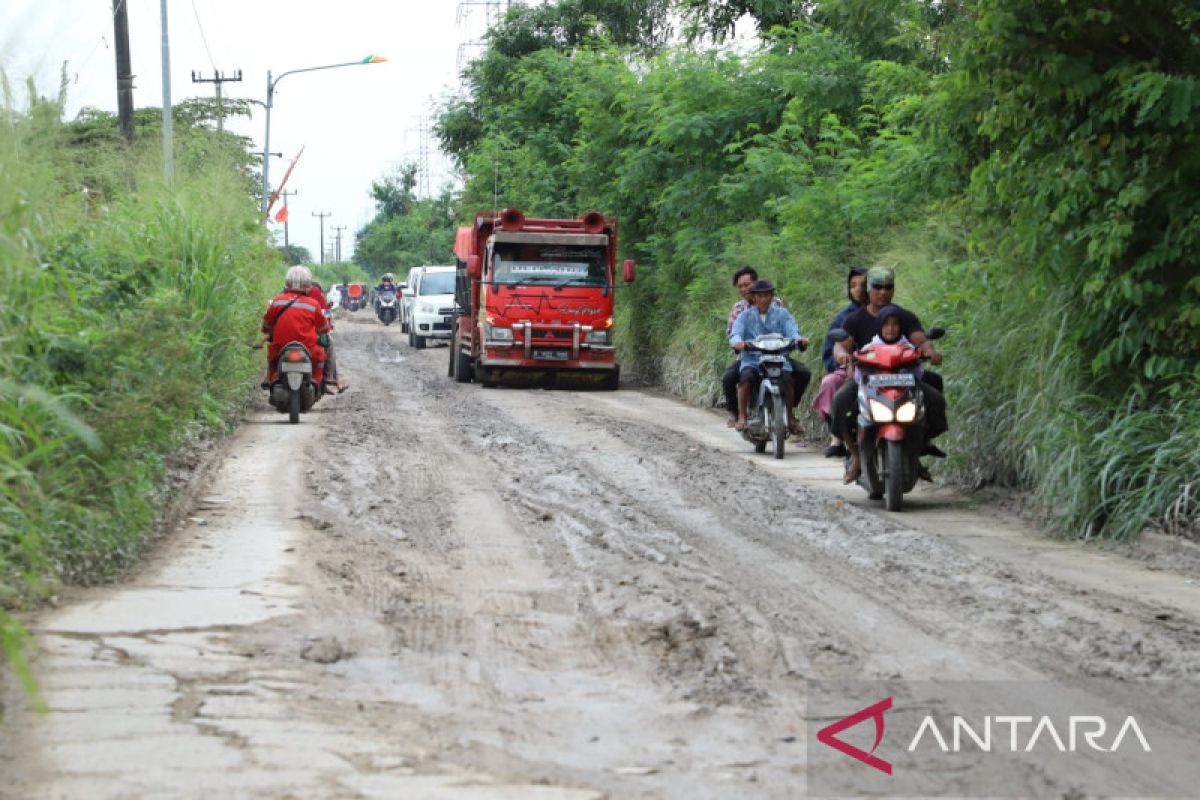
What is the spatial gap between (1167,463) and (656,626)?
4230 millimetres

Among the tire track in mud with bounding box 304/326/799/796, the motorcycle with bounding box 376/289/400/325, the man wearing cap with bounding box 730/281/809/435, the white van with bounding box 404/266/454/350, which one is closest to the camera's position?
the tire track in mud with bounding box 304/326/799/796

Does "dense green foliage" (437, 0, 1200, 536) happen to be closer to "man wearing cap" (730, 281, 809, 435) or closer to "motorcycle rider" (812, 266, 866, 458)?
"motorcycle rider" (812, 266, 866, 458)

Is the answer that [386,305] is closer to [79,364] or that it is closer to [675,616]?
[79,364]

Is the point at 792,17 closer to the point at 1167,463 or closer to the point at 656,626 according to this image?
the point at 1167,463

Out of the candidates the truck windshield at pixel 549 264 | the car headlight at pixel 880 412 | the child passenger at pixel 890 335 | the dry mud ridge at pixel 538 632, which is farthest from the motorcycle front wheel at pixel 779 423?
the truck windshield at pixel 549 264

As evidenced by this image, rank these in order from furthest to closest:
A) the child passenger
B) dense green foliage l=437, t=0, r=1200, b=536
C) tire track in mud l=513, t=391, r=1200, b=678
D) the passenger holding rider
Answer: the passenger holding rider < the child passenger < dense green foliage l=437, t=0, r=1200, b=536 < tire track in mud l=513, t=391, r=1200, b=678

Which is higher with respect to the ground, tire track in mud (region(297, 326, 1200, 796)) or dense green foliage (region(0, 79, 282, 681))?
dense green foliage (region(0, 79, 282, 681))

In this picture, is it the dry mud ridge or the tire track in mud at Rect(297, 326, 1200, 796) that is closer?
the dry mud ridge

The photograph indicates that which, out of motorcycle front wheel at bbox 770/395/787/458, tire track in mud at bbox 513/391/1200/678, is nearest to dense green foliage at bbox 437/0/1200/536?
tire track in mud at bbox 513/391/1200/678

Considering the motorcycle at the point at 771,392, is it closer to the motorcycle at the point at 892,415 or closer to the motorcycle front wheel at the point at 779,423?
the motorcycle front wheel at the point at 779,423

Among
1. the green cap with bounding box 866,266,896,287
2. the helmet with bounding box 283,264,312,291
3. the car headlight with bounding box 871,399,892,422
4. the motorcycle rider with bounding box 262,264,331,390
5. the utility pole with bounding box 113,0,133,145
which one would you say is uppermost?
the utility pole with bounding box 113,0,133,145

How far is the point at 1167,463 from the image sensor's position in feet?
31.7

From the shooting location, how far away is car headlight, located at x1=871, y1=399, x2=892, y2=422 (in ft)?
36.5

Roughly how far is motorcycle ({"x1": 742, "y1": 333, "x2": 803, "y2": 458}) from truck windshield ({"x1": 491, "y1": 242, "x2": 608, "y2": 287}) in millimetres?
10085
